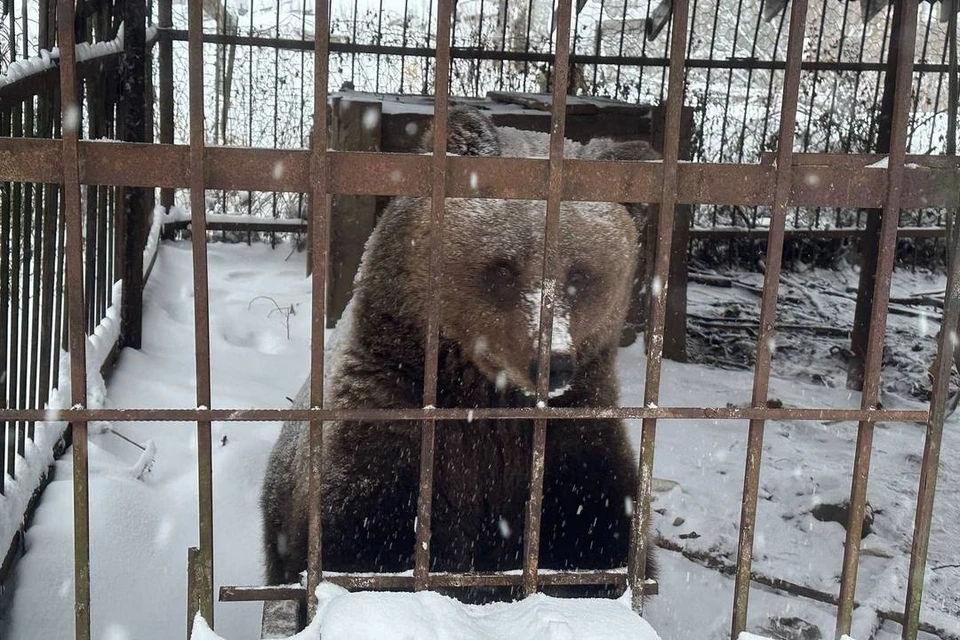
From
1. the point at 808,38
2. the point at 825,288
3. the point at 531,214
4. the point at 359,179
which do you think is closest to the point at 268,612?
the point at 359,179

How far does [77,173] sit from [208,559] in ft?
2.58

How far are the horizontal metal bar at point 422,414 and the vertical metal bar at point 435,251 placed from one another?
0.25 ft

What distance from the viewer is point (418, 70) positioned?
9.95 m

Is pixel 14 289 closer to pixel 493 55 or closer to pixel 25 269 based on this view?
pixel 25 269

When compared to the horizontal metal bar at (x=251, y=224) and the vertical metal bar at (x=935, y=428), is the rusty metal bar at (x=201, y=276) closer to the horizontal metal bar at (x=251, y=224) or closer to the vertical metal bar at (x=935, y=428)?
the vertical metal bar at (x=935, y=428)

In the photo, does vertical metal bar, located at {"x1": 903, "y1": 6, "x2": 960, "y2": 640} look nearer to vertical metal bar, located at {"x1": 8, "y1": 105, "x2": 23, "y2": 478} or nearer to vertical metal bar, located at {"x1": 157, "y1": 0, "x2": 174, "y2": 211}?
vertical metal bar, located at {"x1": 8, "y1": 105, "x2": 23, "y2": 478}

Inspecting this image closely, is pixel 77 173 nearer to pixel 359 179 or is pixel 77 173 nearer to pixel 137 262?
pixel 359 179

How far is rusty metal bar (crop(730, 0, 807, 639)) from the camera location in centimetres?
185

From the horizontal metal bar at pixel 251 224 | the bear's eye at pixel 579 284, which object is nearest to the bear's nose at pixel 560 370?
the bear's eye at pixel 579 284

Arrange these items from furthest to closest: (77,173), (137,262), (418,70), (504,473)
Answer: (418,70) < (137,262) < (504,473) < (77,173)

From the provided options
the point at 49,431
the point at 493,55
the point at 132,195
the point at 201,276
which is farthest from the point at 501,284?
the point at 493,55

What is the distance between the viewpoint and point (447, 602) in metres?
1.96

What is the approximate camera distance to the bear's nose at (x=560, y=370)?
254 cm

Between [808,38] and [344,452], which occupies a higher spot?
[808,38]
